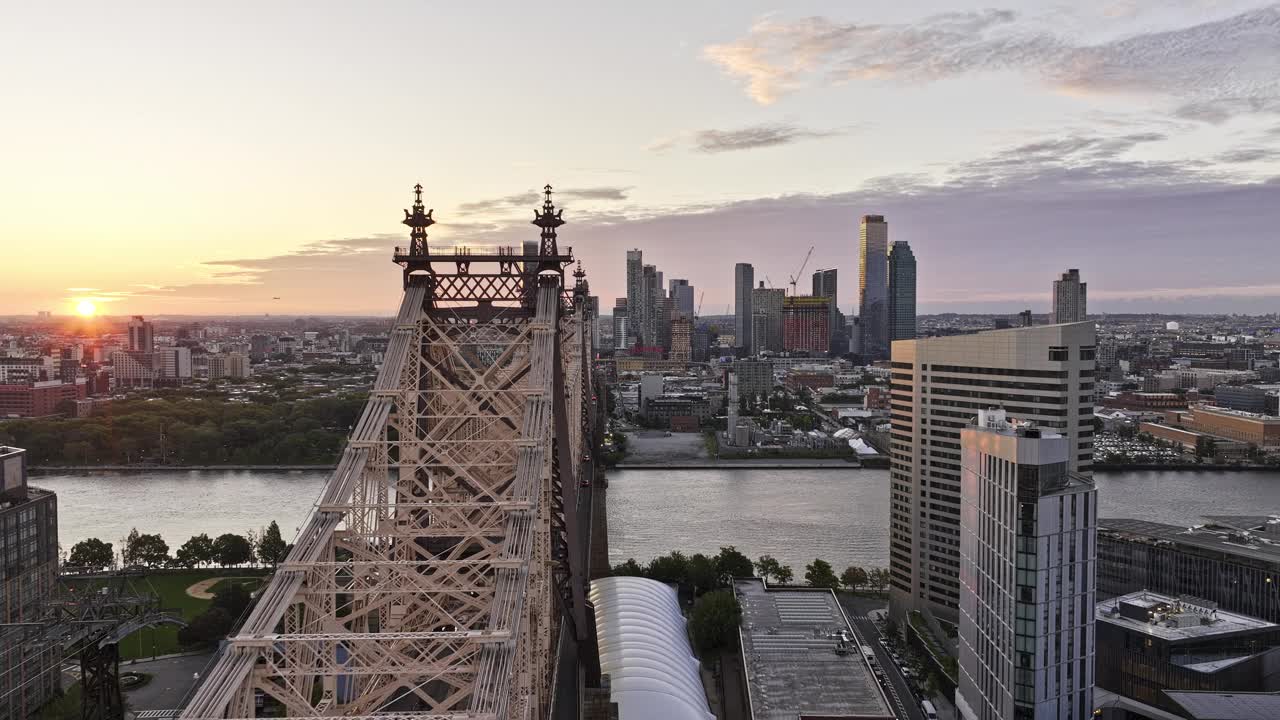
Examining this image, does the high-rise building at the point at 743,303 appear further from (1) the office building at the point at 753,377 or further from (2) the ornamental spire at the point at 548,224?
(2) the ornamental spire at the point at 548,224

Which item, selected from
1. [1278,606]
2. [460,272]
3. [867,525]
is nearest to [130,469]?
[867,525]

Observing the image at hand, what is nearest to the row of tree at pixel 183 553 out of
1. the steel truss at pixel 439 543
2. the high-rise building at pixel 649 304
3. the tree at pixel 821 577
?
the tree at pixel 821 577

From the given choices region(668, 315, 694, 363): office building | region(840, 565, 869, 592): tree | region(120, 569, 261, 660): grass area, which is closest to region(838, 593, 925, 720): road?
region(840, 565, 869, 592): tree

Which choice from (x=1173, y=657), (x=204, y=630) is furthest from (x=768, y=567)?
(x=204, y=630)

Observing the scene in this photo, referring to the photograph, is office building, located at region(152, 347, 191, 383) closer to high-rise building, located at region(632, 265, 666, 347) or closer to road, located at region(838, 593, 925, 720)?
high-rise building, located at region(632, 265, 666, 347)

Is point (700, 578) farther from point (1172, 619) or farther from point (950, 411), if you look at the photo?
point (1172, 619)

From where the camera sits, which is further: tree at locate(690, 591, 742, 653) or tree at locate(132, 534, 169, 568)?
tree at locate(132, 534, 169, 568)

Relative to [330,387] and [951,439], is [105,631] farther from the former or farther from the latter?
[330,387]
